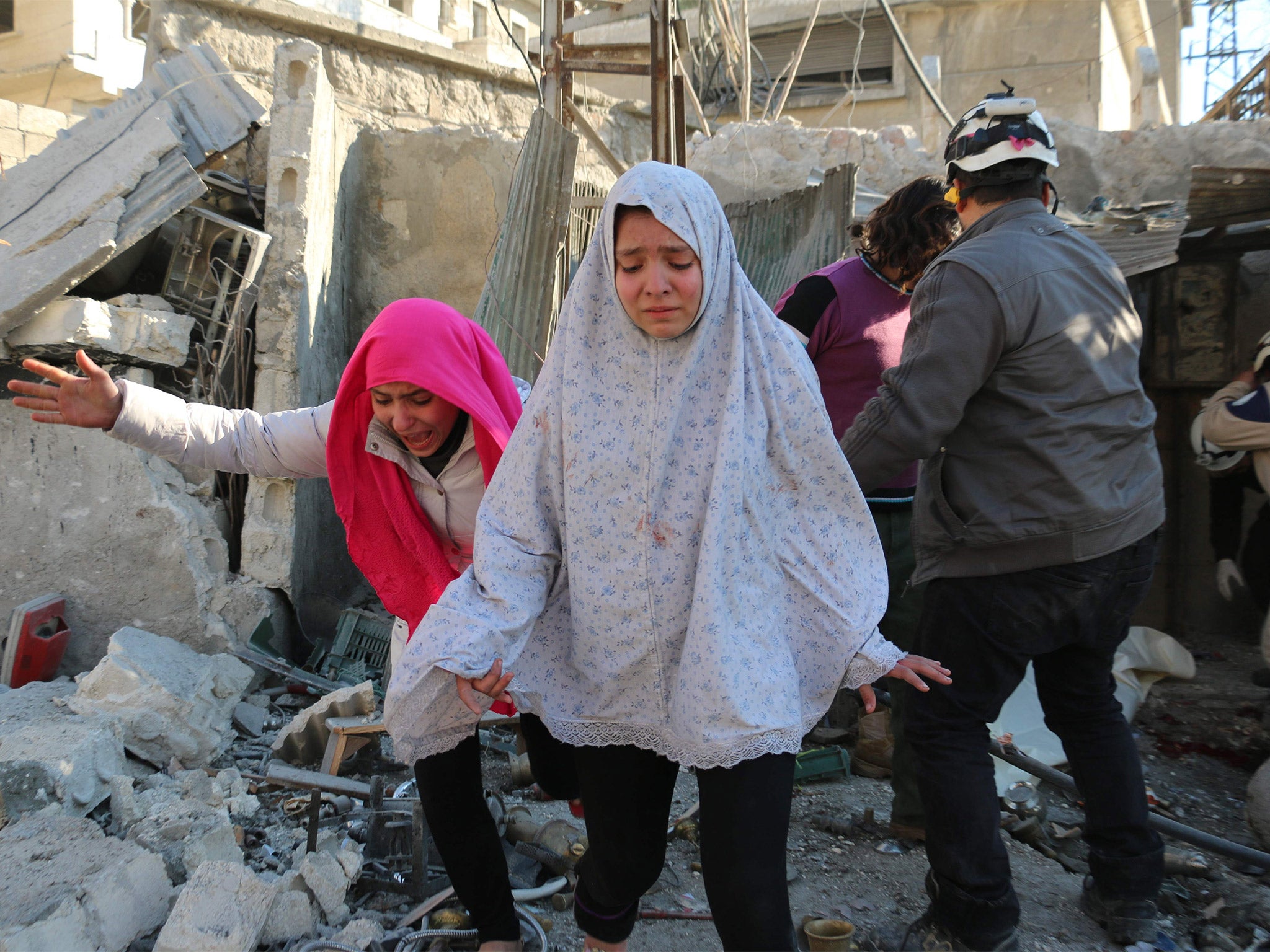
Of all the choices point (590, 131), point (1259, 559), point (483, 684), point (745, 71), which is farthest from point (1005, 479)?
point (745, 71)

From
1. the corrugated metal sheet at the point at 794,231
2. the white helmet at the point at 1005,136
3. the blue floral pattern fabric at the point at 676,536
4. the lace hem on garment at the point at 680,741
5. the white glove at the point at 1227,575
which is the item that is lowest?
the white glove at the point at 1227,575

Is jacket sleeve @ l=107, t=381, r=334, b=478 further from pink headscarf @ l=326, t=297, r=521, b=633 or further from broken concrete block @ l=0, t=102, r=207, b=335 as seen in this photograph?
broken concrete block @ l=0, t=102, r=207, b=335

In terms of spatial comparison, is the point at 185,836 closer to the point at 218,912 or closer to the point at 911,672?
the point at 218,912

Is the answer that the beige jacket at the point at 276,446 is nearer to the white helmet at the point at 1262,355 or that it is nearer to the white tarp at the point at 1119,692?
the white tarp at the point at 1119,692

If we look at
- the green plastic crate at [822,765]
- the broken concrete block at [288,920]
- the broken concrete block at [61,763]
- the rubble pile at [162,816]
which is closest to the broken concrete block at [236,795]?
the rubble pile at [162,816]

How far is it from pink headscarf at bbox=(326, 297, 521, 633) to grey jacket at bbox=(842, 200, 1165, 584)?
0.85 m

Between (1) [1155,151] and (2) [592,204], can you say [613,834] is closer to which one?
(2) [592,204]

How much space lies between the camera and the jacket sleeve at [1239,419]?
3.00m

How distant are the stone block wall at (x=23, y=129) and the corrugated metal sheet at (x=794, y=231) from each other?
256 inches

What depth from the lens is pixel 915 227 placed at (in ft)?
8.59

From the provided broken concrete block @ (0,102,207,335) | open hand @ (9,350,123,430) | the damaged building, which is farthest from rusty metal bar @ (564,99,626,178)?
open hand @ (9,350,123,430)

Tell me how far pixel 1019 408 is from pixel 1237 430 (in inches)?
57.5

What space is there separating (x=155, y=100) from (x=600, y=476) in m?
3.99

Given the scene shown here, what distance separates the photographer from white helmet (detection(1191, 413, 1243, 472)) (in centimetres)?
322
